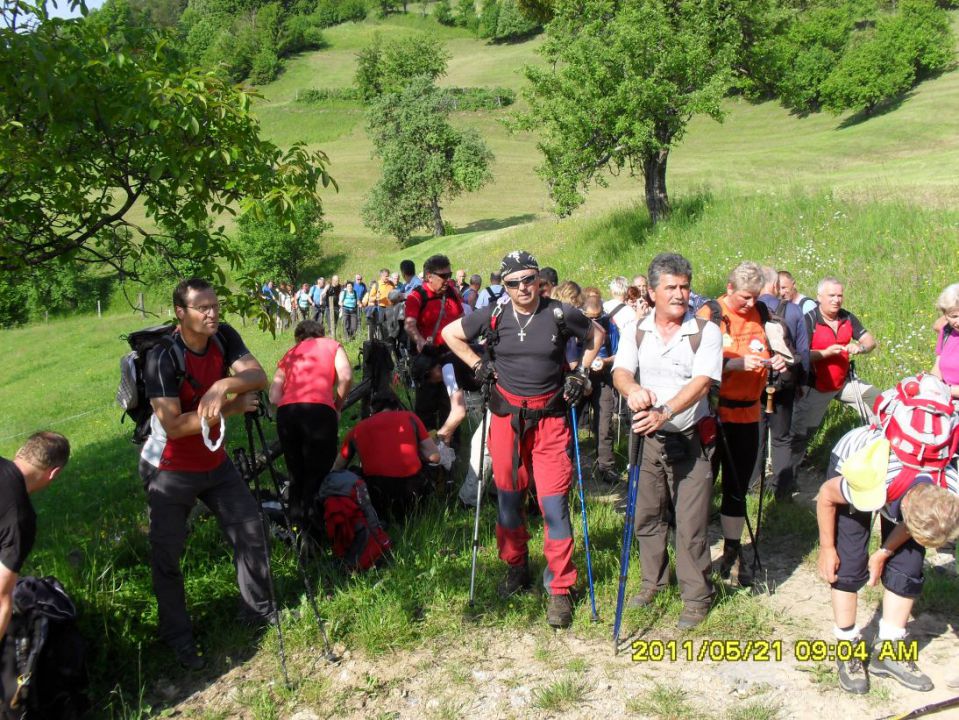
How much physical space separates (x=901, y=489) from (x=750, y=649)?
4.29 feet

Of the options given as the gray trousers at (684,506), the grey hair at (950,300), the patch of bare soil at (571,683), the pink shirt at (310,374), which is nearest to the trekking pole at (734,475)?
the gray trousers at (684,506)

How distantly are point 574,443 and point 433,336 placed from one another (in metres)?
3.20

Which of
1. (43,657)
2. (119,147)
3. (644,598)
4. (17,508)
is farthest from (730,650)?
(119,147)

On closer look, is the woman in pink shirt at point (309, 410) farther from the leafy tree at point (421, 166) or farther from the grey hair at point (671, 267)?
the leafy tree at point (421, 166)

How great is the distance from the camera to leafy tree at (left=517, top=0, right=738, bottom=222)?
1614cm

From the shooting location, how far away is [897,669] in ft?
13.2

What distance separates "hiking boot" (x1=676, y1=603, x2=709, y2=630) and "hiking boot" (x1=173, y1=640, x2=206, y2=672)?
2.79 meters

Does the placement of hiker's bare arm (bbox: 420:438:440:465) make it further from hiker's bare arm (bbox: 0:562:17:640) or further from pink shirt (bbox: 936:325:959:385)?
pink shirt (bbox: 936:325:959:385)

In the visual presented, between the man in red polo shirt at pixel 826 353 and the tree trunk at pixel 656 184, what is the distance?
1087 cm

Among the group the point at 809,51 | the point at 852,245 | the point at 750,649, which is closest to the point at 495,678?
the point at 750,649

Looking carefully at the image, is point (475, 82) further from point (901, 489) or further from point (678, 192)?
point (901, 489)

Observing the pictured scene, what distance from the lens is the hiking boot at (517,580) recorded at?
507cm

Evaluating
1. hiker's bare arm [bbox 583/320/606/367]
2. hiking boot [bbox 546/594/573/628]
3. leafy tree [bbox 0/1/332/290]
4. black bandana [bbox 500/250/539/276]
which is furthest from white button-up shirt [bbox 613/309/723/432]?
leafy tree [bbox 0/1/332/290]

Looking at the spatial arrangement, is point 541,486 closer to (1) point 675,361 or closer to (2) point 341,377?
(1) point 675,361
